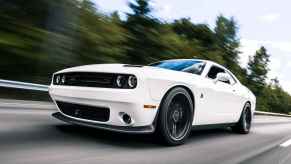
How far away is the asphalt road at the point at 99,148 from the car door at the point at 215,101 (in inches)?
13.9

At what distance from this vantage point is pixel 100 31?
14.7 meters

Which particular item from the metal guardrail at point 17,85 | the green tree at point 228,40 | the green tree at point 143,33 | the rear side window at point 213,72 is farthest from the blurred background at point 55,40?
the green tree at point 228,40

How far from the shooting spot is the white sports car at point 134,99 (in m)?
4.38

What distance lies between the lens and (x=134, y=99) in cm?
434

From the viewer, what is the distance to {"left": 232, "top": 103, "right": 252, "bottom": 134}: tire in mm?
7594

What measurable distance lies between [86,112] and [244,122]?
157 inches

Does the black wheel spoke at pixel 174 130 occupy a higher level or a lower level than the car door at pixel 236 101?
lower

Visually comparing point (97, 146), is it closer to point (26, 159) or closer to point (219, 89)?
point (26, 159)

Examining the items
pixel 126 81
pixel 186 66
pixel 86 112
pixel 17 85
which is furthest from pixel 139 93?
pixel 17 85

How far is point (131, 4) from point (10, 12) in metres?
11.3

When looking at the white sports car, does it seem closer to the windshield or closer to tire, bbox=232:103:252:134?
the windshield

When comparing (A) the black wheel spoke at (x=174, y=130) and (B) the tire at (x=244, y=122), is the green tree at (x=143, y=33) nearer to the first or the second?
(B) the tire at (x=244, y=122)

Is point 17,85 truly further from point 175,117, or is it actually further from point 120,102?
point 120,102

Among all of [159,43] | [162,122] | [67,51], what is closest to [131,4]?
[159,43]
